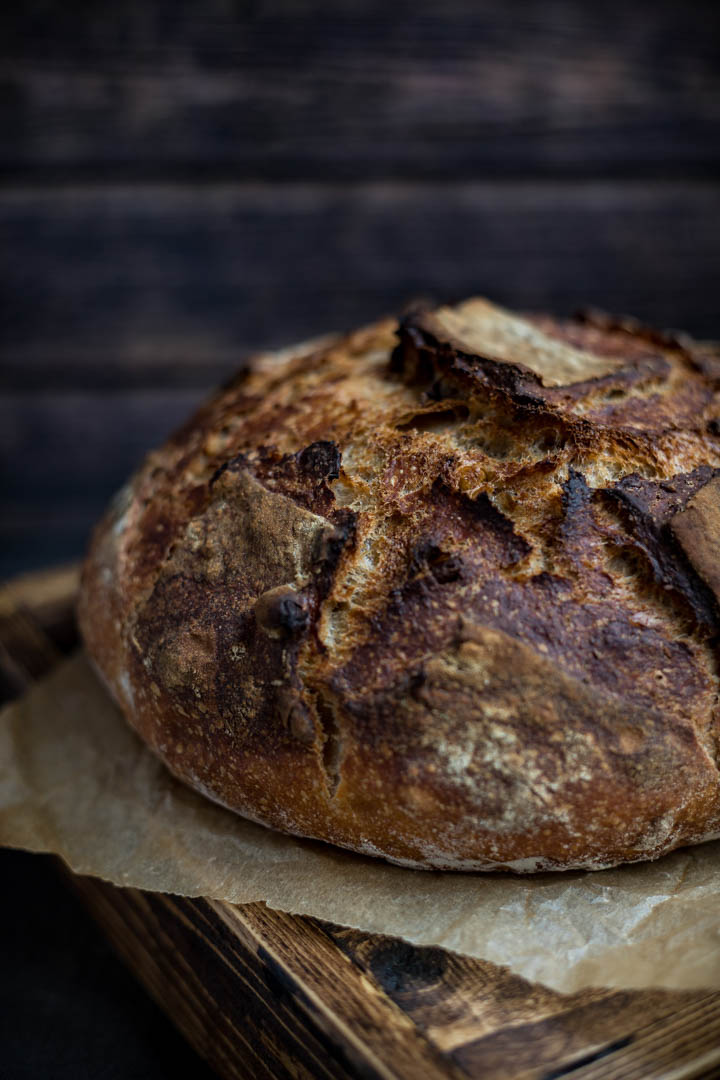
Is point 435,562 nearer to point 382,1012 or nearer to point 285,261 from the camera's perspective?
point 382,1012

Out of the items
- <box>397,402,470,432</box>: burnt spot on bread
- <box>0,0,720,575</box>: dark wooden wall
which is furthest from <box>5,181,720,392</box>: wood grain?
<box>397,402,470,432</box>: burnt spot on bread

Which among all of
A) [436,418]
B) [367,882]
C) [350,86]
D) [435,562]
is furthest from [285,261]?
[367,882]

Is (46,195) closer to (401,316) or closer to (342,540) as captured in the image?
(401,316)

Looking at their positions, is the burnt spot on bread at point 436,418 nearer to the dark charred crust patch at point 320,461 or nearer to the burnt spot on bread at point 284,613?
the dark charred crust patch at point 320,461

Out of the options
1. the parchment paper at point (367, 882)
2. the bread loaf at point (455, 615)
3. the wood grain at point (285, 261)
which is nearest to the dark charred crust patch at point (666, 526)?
the bread loaf at point (455, 615)

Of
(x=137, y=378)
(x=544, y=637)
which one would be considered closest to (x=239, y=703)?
(x=544, y=637)

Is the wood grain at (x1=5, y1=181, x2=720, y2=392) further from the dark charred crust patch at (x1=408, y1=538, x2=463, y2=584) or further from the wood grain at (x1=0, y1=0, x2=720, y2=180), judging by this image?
the dark charred crust patch at (x1=408, y1=538, x2=463, y2=584)
